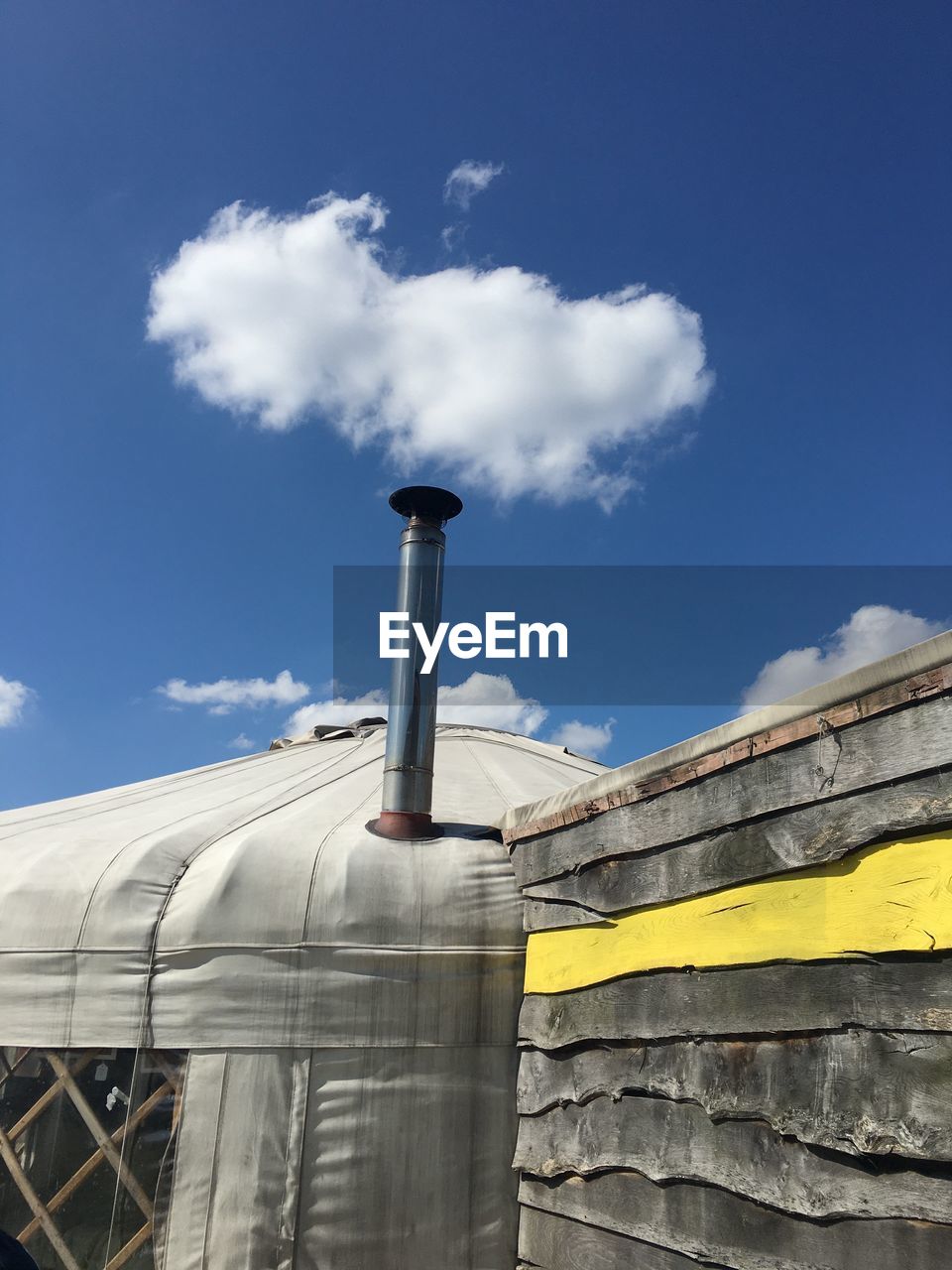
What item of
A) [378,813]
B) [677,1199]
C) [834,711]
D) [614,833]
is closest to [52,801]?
[378,813]

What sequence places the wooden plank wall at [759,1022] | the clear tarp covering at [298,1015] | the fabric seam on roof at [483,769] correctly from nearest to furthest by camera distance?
the wooden plank wall at [759,1022] < the clear tarp covering at [298,1015] < the fabric seam on roof at [483,769]

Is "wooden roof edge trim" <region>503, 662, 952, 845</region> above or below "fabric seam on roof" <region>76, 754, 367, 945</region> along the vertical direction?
above

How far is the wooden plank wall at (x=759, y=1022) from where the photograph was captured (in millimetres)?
1432

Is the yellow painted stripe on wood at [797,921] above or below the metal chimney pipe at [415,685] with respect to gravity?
below

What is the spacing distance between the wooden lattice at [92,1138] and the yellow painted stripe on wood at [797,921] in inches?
40.2

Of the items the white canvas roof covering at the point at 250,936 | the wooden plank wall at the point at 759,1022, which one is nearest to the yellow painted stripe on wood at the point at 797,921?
the wooden plank wall at the point at 759,1022

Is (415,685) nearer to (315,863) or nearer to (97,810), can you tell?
(315,863)

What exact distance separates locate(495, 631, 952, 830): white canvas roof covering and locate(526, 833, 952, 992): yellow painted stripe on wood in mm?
264

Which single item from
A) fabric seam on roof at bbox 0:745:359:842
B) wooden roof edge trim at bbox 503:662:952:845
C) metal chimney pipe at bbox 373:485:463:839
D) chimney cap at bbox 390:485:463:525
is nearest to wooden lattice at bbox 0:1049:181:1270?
fabric seam on roof at bbox 0:745:359:842

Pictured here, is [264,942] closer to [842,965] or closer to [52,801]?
[842,965]

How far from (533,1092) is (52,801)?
7.81 feet

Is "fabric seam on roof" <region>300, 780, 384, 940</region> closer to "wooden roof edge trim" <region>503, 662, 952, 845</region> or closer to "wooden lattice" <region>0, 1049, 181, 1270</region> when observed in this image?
"wooden lattice" <region>0, 1049, 181, 1270</region>

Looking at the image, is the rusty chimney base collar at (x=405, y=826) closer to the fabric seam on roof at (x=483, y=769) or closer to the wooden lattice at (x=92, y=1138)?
the fabric seam on roof at (x=483, y=769)

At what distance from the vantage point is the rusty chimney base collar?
2.71 m
